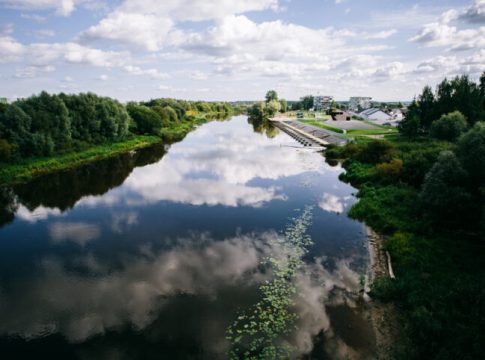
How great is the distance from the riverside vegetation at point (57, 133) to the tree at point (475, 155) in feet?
132

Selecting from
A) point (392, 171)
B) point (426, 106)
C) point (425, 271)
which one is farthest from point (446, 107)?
point (425, 271)

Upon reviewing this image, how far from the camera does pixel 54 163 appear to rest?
39.3m

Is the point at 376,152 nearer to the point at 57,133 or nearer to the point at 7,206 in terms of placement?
the point at 7,206

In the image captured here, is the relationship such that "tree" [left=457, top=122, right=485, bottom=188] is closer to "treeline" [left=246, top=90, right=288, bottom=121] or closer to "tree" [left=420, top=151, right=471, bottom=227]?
"tree" [left=420, top=151, right=471, bottom=227]

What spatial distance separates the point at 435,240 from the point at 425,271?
369 centimetres

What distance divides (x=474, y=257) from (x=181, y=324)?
1489 centimetres

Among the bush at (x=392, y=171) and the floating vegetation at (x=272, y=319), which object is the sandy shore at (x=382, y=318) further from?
the bush at (x=392, y=171)

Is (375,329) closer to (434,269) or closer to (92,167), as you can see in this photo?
(434,269)

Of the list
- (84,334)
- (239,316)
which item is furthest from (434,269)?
(84,334)

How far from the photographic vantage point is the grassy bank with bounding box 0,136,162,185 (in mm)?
34312

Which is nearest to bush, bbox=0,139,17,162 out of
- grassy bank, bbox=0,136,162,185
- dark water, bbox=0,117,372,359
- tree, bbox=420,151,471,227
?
grassy bank, bbox=0,136,162,185

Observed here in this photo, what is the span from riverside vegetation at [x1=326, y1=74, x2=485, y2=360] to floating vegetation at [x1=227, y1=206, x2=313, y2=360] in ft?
12.8

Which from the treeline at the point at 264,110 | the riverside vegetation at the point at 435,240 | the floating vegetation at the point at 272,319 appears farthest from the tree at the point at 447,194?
the treeline at the point at 264,110

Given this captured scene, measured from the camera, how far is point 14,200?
29062 mm
